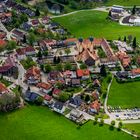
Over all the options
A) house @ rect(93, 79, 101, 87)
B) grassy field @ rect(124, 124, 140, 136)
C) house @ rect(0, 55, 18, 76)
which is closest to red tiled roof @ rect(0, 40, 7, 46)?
house @ rect(0, 55, 18, 76)

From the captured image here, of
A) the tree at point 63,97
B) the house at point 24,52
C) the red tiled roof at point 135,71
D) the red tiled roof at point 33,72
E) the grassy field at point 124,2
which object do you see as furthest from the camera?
the grassy field at point 124,2

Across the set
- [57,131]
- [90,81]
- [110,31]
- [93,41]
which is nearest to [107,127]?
[57,131]

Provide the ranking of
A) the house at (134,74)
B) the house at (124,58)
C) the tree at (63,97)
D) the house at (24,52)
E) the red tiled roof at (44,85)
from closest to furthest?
the tree at (63,97)
the red tiled roof at (44,85)
the house at (134,74)
the house at (124,58)
the house at (24,52)

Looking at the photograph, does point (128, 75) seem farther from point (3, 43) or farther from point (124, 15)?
point (124, 15)

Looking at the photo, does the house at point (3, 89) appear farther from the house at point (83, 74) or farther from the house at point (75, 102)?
the house at point (83, 74)

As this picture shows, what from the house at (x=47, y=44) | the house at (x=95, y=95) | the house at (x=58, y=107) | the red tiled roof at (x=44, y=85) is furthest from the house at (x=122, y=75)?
the house at (x=47, y=44)

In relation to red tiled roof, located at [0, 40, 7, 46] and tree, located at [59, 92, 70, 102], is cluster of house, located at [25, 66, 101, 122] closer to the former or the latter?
tree, located at [59, 92, 70, 102]
